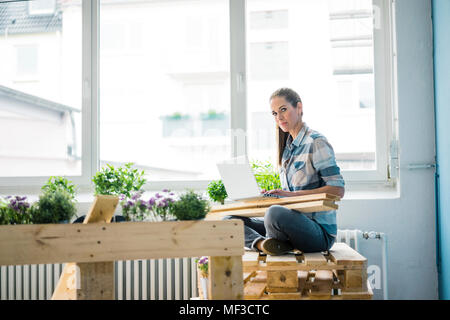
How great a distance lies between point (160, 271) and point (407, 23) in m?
2.11

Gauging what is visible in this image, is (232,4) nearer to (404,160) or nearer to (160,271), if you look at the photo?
(404,160)

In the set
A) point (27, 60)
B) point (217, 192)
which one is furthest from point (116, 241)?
point (27, 60)

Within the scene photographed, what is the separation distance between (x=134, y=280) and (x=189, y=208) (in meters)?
1.49

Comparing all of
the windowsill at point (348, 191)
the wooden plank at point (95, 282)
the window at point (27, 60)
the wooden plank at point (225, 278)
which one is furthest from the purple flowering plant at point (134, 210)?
the window at point (27, 60)

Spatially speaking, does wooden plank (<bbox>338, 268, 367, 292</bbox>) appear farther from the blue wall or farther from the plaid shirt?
the blue wall

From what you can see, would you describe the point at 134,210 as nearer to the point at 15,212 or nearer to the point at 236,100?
the point at 15,212

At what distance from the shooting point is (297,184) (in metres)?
2.28

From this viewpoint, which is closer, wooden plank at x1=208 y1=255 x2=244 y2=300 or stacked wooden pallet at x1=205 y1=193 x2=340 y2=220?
wooden plank at x1=208 y1=255 x2=244 y2=300

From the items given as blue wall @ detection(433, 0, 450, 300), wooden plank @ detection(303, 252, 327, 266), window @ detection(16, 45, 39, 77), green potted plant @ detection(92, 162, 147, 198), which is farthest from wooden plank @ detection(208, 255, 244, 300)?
window @ detection(16, 45, 39, 77)

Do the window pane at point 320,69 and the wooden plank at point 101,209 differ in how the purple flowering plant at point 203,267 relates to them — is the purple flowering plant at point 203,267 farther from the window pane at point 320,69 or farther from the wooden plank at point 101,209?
the window pane at point 320,69

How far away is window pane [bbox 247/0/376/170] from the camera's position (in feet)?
10.1

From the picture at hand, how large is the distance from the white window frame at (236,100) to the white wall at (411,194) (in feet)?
0.37

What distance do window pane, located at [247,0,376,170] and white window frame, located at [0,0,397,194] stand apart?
0.19 ft
